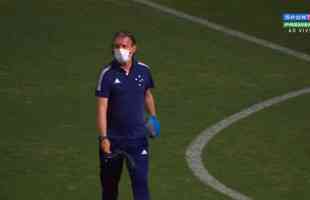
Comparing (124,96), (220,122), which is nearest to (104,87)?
(124,96)

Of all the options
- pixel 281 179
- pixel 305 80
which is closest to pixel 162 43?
pixel 305 80

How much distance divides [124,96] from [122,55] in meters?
0.44

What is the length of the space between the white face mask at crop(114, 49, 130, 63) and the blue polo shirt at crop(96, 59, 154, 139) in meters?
0.12

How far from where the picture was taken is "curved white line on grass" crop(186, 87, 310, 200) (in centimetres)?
1338

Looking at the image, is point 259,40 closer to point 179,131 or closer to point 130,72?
point 179,131

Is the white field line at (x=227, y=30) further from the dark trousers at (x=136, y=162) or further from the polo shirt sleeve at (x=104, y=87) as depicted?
the polo shirt sleeve at (x=104, y=87)

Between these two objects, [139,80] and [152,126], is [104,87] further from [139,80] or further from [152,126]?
[152,126]

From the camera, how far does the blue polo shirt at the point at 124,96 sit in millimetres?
11086

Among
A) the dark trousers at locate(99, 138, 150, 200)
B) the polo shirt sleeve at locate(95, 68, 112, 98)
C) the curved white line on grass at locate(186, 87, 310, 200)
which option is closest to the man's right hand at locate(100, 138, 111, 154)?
the dark trousers at locate(99, 138, 150, 200)

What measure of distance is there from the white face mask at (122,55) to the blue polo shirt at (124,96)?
0.12 meters

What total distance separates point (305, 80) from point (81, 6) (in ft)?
22.3

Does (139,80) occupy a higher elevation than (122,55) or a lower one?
lower

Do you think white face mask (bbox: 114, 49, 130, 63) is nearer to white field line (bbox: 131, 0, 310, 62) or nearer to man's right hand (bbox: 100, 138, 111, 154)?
man's right hand (bbox: 100, 138, 111, 154)

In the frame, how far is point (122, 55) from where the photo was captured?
36.0 feet
